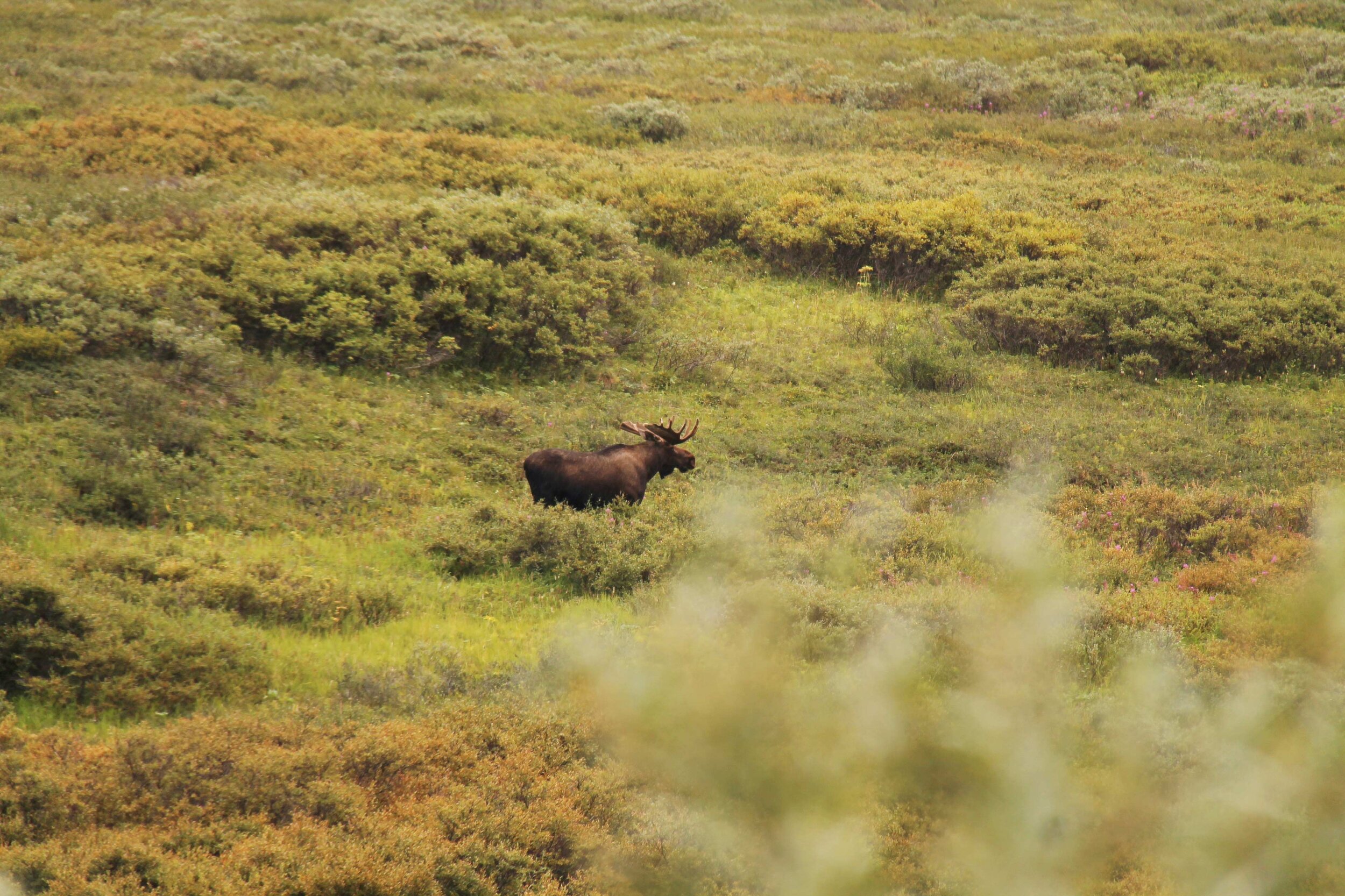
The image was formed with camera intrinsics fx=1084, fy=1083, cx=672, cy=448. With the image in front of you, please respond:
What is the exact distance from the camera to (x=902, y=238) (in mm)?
20891

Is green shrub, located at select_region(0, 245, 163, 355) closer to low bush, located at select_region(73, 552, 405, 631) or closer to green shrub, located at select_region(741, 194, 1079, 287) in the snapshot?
low bush, located at select_region(73, 552, 405, 631)

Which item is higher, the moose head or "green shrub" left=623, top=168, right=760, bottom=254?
"green shrub" left=623, top=168, right=760, bottom=254

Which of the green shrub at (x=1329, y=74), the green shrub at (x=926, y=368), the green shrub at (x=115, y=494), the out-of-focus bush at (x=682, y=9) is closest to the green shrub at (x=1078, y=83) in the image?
the green shrub at (x=1329, y=74)

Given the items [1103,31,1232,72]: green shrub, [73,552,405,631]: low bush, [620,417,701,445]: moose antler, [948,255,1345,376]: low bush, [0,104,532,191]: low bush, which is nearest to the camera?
[73,552,405,631]: low bush

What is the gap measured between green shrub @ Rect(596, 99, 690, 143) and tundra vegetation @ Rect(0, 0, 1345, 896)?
1455 millimetres

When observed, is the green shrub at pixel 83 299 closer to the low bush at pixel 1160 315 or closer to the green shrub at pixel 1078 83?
the low bush at pixel 1160 315

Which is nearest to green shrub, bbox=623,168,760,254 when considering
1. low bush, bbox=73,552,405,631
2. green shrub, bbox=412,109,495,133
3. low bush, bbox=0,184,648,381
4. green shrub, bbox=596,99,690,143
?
low bush, bbox=0,184,648,381

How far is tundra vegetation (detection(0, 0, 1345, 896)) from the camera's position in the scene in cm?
577

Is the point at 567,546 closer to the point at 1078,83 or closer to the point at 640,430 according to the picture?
the point at 640,430

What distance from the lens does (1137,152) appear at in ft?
95.1

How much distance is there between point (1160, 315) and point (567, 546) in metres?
12.3

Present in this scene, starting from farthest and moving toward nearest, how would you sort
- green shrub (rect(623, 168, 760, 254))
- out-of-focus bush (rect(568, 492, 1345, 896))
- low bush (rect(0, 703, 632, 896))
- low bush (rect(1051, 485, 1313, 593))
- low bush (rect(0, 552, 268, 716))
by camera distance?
1. green shrub (rect(623, 168, 760, 254))
2. low bush (rect(1051, 485, 1313, 593))
3. low bush (rect(0, 552, 268, 716))
4. out-of-focus bush (rect(568, 492, 1345, 896))
5. low bush (rect(0, 703, 632, 896))

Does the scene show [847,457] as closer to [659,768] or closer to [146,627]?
[659,768]

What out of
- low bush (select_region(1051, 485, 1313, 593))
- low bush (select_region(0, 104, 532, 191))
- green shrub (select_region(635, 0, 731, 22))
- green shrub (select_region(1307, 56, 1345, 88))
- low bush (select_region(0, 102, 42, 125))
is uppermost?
green shrub (select_region(635, 0, 731, 22))
